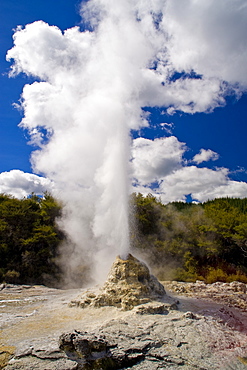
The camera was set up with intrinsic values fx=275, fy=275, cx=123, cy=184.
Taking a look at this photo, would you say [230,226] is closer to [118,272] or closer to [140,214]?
[140,214]

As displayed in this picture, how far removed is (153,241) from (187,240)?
193 cm

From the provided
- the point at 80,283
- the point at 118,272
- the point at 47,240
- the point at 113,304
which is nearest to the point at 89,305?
the point at 113,304

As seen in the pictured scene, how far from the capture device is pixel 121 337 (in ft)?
13.8

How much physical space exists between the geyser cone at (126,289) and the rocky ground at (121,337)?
16 centimetres

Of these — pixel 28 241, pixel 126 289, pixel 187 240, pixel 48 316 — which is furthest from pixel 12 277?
pixel 187 240

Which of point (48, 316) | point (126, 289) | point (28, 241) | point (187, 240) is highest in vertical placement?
point (187, 240)

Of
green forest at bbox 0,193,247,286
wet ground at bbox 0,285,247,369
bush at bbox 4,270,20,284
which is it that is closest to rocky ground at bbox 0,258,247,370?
wet ground at bbox 0,285,247,369

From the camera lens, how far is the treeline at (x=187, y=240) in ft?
42.5

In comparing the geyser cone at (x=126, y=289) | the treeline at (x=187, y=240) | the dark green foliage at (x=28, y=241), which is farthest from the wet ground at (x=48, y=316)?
the treeline at (x=187, y=240)

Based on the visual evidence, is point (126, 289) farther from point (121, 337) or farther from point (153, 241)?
point (153, 241)

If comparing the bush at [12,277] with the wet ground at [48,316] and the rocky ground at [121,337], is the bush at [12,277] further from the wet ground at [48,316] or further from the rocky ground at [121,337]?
the rocky ground at [121,337]

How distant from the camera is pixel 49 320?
17.8ft

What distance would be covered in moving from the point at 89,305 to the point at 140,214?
30.0 feet

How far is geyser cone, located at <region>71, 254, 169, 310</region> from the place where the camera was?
6.08m
